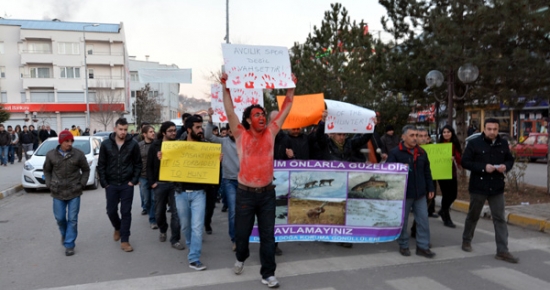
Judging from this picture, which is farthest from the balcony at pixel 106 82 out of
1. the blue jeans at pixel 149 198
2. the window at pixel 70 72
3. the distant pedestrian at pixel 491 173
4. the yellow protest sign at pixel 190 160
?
the distant pedestrian at pixel 491 173

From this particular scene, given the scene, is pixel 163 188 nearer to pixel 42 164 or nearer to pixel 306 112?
pixel 306 112

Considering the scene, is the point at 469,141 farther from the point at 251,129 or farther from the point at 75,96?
the point at 75,96

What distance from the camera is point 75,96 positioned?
60.0 metres

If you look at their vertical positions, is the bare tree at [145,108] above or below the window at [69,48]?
below

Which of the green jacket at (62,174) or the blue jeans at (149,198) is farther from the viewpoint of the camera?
the blue jeans at (149,198)

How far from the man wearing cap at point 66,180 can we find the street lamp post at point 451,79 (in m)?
8.42

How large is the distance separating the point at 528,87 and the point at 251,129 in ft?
25.7

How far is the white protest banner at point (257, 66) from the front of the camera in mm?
5316

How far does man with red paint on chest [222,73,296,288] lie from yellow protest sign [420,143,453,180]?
353 cm

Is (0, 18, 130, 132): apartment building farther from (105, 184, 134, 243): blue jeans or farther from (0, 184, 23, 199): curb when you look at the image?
(105, 184, 134, 243): blue jeans

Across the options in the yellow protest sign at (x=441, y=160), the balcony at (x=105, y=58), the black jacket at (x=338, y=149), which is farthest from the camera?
the balcony at (x=105, y=58)

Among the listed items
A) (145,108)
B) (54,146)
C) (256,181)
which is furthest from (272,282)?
(145,108)

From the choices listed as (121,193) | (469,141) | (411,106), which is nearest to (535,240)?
(469,141)

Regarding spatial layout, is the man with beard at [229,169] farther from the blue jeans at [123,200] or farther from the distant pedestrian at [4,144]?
the distant pedestrian at [4,144]
